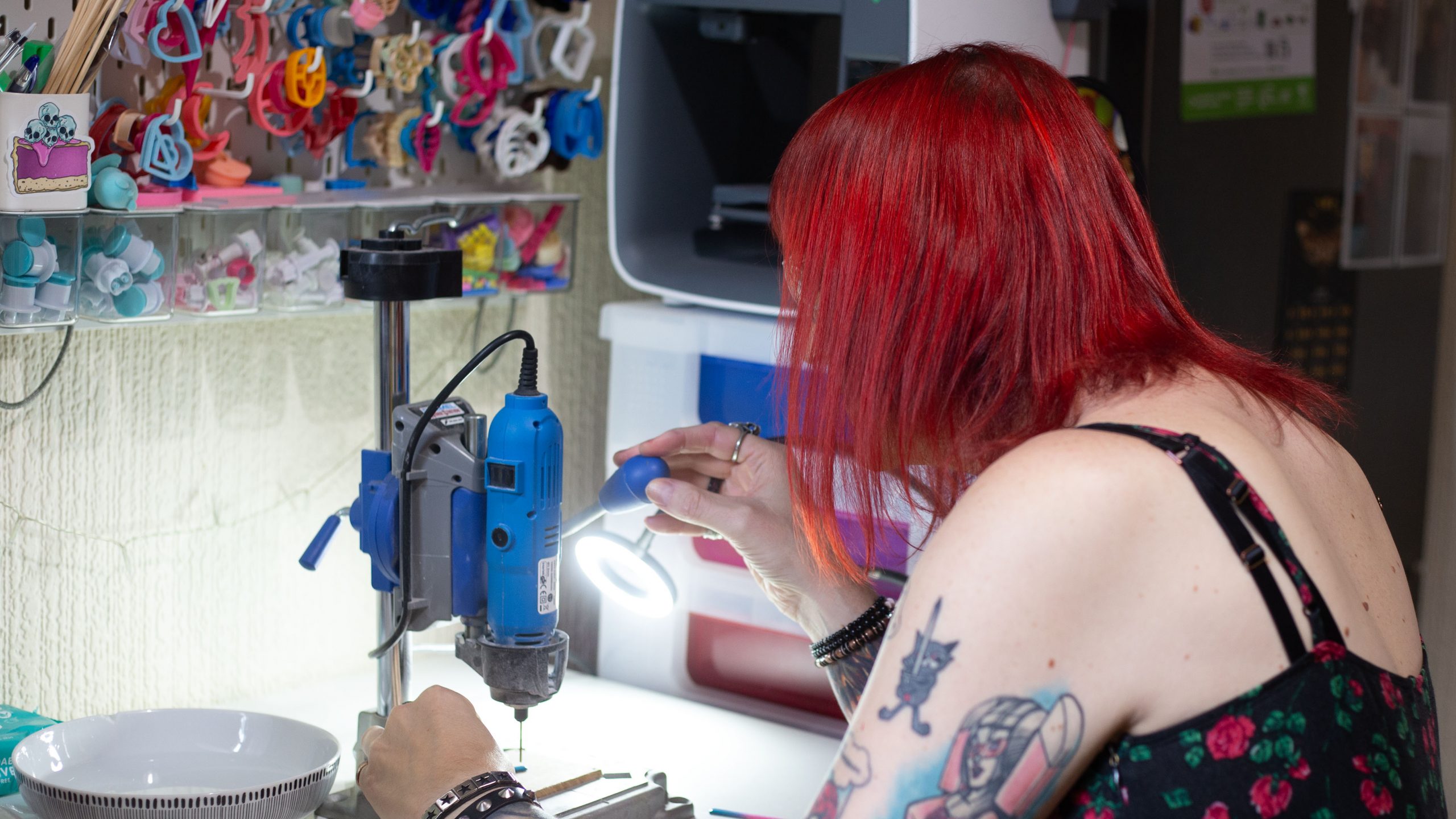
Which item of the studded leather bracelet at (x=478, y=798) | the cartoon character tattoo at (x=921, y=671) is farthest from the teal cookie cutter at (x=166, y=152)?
the cartoon character tattoo at (x=921, y=671)

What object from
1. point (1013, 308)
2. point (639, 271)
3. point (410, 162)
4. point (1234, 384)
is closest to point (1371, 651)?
point (1234, 384)

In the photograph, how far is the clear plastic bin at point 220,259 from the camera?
4.27 ft

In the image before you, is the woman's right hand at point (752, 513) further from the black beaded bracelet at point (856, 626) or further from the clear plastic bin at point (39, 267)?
the clear plastic bin at point (39, 267)

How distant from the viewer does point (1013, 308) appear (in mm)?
863

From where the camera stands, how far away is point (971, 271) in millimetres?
858

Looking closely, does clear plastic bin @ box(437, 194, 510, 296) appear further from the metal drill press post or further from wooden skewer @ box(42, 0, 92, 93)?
wooden skewer @ box(42, 0, 92, 93)

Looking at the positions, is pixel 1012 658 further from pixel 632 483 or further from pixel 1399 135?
pixel 1399 135

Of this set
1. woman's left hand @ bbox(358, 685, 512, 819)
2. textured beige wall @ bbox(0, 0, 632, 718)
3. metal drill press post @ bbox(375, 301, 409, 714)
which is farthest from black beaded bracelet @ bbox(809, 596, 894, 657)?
textured beige wall @ bbox(0, 0, 632, 718)

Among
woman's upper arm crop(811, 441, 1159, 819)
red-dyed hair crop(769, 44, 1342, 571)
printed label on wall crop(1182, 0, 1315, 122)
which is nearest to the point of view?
woman's upper arm crop(811, 441, 1159, 819)

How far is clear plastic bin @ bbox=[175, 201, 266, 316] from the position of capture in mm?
1302

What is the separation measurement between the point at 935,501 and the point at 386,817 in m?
0.47

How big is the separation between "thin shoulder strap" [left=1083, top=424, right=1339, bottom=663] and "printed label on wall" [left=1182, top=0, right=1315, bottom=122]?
3.94 ft

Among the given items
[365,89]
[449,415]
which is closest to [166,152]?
[365,89]

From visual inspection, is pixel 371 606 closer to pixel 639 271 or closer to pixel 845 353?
pixel 639 271
